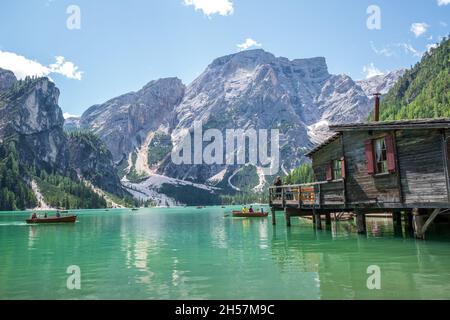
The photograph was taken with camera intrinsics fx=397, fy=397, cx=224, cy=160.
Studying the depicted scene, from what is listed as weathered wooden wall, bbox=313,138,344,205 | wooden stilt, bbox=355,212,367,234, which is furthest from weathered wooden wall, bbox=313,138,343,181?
wooden stilt, bbox=355,212,367,234

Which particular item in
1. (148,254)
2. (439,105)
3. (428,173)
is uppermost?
(439,105)

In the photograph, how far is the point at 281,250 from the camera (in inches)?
979

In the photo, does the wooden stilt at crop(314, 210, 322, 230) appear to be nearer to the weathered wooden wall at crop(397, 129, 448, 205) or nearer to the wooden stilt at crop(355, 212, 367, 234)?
the wooden stilt at crop(355, 212, 367, 234)

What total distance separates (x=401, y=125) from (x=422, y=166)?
2769 millimetres

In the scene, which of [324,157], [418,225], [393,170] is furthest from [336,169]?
[418,225]

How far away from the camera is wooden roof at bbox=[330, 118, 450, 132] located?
22.4m

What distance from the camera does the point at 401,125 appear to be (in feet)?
79.5

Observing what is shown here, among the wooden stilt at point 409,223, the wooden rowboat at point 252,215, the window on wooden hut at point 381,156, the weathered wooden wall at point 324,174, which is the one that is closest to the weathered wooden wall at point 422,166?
the window on wooden hut at point 381,156

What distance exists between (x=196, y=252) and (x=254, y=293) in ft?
41.2

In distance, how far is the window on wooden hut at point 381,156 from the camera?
27.0 metres

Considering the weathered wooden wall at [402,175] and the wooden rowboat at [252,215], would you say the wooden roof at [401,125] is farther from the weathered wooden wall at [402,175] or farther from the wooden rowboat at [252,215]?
the wooden rowboat at [252,215]
